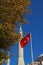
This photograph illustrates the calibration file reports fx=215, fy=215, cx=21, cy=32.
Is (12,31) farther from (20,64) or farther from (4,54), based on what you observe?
(20,64)

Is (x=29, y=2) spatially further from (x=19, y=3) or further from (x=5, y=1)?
(x=5, y=1)

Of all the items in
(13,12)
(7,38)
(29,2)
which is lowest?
(7,38)

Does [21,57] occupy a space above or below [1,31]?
above

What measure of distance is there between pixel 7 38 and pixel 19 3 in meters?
2.43

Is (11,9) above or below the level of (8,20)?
above

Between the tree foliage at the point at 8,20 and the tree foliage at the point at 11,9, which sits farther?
the tree foliage at the point at 11,9

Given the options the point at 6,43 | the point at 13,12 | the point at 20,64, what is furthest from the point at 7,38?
the point at 20,64

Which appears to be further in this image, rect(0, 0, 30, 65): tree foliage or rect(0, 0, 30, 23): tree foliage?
rect(0, 0, 30, 23): tree foliage

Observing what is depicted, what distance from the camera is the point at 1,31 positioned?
497 inches

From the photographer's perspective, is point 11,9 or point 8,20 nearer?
point 11,9

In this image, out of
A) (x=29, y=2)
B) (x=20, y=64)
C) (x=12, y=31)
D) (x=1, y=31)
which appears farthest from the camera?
(x=20, y=64)

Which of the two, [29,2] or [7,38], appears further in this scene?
[29,2]

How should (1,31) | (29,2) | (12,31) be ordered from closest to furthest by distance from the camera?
1. (1,31)
2. (12,31)
3. (29,2)

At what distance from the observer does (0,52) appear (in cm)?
1312
